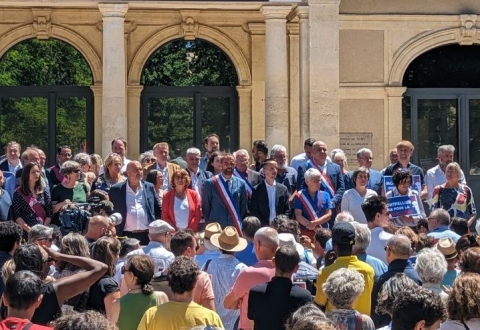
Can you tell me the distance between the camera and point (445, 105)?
20688 millimetres

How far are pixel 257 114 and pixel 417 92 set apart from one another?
3113mm

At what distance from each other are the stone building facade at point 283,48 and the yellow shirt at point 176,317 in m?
11.7

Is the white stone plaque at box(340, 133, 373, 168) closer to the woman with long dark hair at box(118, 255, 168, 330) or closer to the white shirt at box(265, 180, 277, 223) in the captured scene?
the white shirt at box(265, 180, 277, 223)

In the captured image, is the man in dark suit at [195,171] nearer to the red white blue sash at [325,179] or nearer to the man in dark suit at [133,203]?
the man in dark suit at [133,203]

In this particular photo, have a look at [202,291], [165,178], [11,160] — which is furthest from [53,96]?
[202,291]

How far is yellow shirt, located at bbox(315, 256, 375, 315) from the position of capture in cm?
796

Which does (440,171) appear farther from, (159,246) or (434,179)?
(159,246)

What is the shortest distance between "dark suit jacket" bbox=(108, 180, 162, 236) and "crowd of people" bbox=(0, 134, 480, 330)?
0.01m

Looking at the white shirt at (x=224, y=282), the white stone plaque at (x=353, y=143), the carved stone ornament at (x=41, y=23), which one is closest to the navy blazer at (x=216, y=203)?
the white shirt at (x=224, y=282)

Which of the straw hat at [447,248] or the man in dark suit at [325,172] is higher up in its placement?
the man in dark suit at [325,172]

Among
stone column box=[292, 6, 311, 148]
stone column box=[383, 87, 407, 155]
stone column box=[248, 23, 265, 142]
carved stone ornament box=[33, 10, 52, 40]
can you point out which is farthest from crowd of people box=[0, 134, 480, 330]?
carved stone ornament box=[33, 10, 52, 40]

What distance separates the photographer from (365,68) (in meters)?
20.2

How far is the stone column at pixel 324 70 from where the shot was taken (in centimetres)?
1891

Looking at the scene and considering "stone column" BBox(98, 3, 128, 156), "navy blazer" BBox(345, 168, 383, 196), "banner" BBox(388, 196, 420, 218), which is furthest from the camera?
"stone column" BBox(98, 3, 128, 156)
